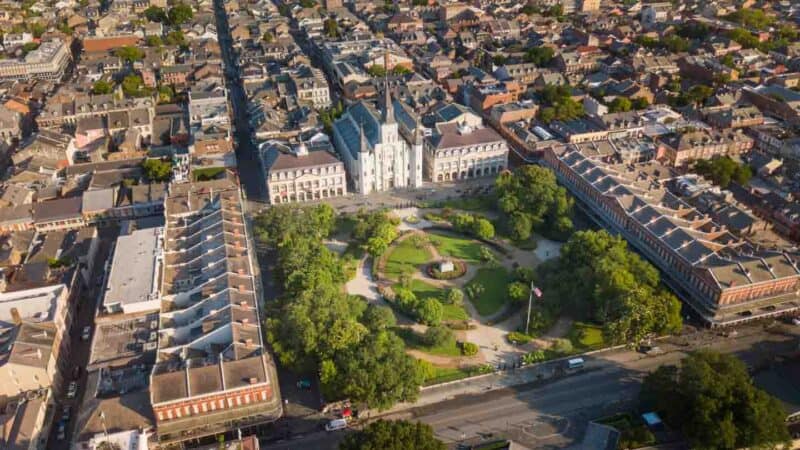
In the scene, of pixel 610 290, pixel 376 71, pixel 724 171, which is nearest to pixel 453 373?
pixel 610 290

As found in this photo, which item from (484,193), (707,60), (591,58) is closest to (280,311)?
(484,193)

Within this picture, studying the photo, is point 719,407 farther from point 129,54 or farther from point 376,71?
point 129,54

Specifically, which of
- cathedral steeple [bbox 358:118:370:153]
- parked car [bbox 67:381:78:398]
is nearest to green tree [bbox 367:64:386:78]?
cathedral steeple [bbox 358:118:370:153]

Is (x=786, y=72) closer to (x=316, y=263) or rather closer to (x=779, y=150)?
(x=779, y=150)

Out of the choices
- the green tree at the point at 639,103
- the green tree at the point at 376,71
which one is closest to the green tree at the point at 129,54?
the green tree at the point at 376,71

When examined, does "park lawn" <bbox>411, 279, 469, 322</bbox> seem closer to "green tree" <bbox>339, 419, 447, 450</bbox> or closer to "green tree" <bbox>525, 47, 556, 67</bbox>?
"green tree" <bbox>339, 419, 447, 450</bbox>

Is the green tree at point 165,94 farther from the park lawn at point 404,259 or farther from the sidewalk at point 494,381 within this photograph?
the sidewalk at point 494,381
